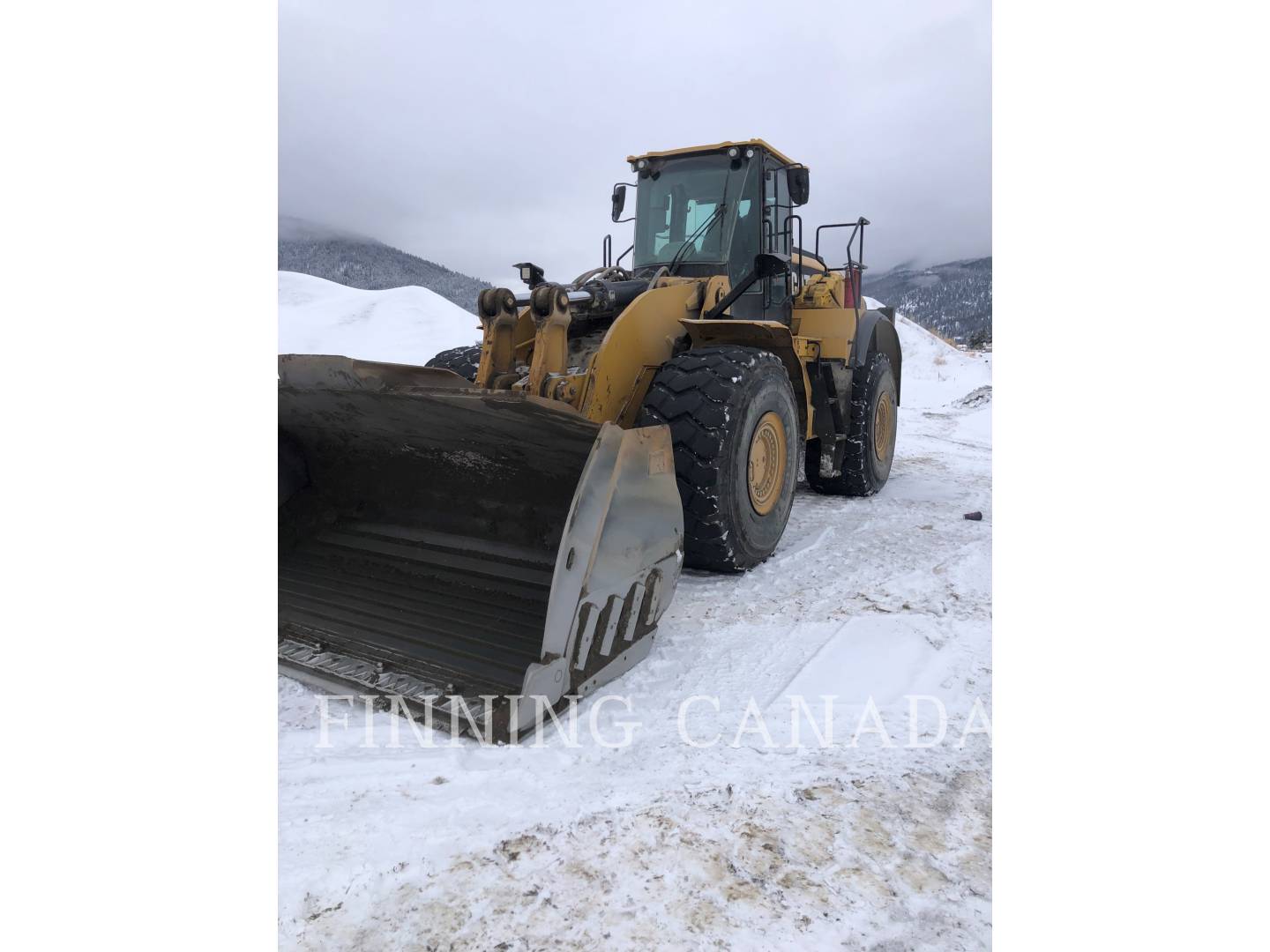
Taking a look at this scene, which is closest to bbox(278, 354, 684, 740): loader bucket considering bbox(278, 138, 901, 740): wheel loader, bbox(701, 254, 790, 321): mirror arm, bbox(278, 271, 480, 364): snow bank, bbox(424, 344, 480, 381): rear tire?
bbox(278, 138, 901, 740): wheel loader

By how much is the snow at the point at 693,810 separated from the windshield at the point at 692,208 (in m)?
2.52

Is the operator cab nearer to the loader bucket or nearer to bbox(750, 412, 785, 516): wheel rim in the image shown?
bbox(750, 412, 785, 516): wheel rim

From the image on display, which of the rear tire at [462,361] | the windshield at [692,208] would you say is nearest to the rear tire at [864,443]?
the windshield at [692,208]

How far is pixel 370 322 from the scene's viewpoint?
1644cm

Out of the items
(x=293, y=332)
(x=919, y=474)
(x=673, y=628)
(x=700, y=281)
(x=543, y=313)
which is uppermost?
(x=293, y=332)

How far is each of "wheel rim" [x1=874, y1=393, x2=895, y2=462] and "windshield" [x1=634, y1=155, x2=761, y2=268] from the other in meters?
2.20

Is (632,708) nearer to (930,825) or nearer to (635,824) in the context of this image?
(635,824)

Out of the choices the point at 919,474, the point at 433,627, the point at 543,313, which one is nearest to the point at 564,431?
the point at 543,313

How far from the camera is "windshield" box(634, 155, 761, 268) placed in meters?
4.86

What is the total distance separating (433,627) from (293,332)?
14.0m

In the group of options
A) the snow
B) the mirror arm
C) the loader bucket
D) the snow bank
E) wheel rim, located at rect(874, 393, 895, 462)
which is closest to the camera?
the snow

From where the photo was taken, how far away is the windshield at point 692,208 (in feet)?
15.9

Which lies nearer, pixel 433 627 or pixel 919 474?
pixel 433 627

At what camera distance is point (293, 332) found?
15180 mm
